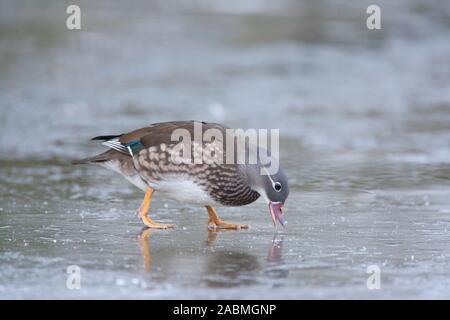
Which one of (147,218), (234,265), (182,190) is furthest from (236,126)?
(234,265)

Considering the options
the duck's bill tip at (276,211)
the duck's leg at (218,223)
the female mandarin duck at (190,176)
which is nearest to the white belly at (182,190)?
the female mandarin duck at (190,176)

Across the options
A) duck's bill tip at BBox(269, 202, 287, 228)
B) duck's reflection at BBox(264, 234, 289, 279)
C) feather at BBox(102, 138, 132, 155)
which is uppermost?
feather at BBox(102, 138, 132, 155)

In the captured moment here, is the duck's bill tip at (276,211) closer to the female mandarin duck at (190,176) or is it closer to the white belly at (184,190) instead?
the female mandarin duck at (190,176)

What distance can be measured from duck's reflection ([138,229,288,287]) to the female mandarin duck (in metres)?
0.41

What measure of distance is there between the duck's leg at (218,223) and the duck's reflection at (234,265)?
1.57ft

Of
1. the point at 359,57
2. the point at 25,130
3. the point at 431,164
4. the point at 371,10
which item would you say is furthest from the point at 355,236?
the point at 371,10

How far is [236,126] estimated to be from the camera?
1214 centimetres

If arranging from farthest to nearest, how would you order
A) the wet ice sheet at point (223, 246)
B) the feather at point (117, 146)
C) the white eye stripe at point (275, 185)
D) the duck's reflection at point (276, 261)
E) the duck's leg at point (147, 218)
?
the feather at point (117, 146)
the duck's leg at point (147, 218)
the white eye stripe at point (275, 185)
the duck's reflection at point (276, 261)
the wet ice sheet at point (223, 246)

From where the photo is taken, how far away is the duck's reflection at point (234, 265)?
5.73 m

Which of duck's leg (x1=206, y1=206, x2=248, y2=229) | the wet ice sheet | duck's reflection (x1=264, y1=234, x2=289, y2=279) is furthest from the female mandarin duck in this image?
duck's reflection (x1=264, y1=234, x2=289, y2=279)

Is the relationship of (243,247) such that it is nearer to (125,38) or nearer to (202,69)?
(202,69)

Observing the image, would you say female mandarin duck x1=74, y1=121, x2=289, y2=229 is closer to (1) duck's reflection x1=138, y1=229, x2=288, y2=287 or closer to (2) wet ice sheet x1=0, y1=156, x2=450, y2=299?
(2) wet ice sheet x1=0, y1=156, x2=450, y2=299

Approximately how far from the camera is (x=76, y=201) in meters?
8.26

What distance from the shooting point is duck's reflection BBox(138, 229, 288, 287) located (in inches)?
226
